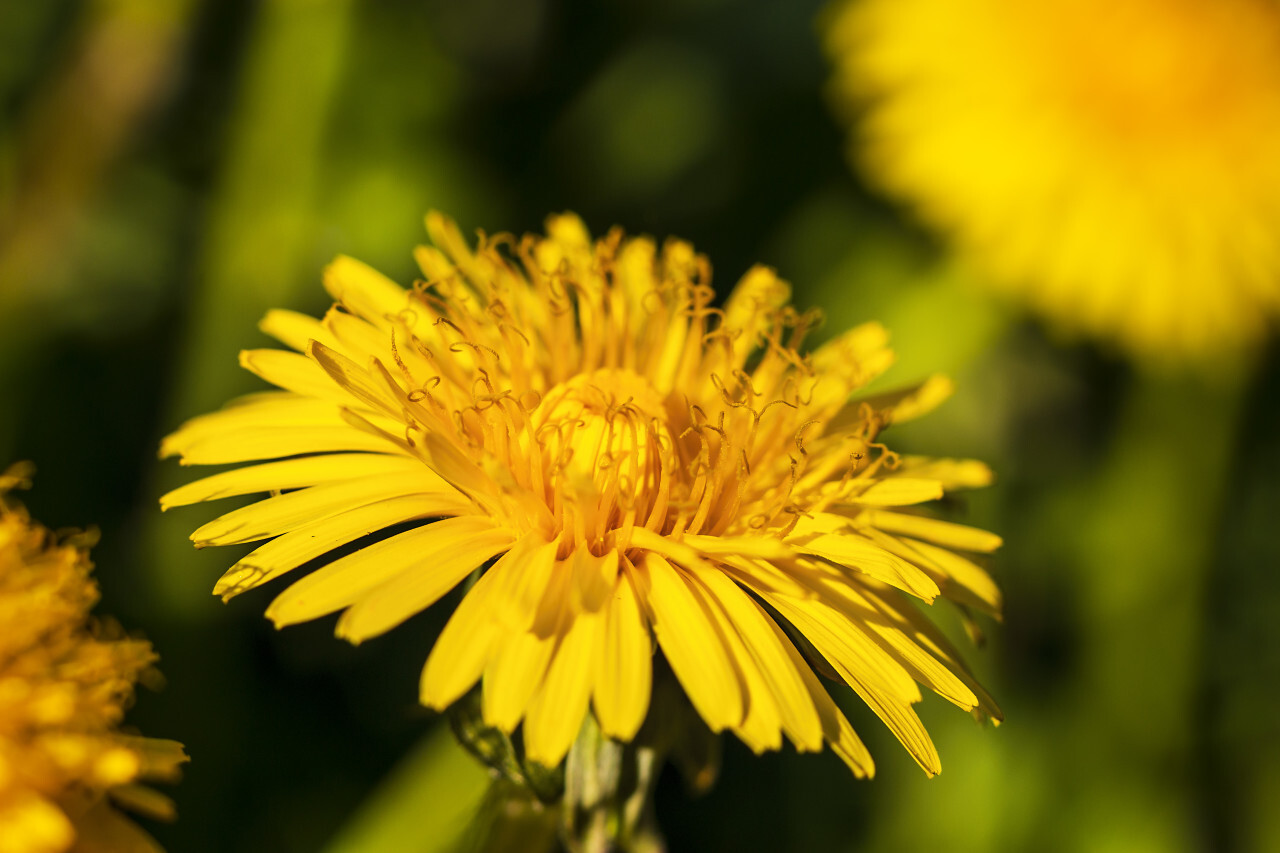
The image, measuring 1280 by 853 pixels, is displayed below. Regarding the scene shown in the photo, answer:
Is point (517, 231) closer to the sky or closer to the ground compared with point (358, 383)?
closer to the sky

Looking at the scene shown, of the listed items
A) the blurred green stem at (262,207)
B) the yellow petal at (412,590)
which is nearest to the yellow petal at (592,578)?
the yellow petal at (412,590)

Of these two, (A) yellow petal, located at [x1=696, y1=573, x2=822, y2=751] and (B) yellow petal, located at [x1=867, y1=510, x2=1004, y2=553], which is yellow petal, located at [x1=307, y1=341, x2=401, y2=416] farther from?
(B) yellow petal, located at [x1=867, y1=510, x2=1004, y2=553]

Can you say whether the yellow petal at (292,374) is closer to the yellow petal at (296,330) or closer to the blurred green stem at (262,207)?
the yellow petal at (296,330)

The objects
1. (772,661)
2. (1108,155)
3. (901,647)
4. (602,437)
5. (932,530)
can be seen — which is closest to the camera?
(772,661)

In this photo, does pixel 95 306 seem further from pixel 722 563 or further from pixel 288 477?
→ pixel 722 563

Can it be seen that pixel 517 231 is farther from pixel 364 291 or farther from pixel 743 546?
pixel 743 546

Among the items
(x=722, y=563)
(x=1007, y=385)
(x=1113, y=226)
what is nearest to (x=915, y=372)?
(x=1007, y=385)

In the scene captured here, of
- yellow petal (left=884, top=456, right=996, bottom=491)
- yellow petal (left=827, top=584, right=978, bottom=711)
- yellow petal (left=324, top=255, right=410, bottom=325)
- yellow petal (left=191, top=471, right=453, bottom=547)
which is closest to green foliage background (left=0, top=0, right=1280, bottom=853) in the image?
yellow petal (left=191, top=471, right=453, bottom=547)

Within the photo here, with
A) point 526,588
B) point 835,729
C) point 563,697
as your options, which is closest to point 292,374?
point 526,588
